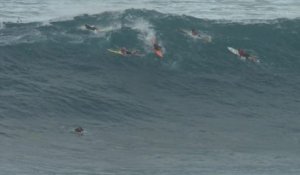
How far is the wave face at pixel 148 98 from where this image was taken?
3620 cm

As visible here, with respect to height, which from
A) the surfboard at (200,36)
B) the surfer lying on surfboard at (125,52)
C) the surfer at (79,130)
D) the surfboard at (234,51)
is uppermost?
the surfboard at (200,36)

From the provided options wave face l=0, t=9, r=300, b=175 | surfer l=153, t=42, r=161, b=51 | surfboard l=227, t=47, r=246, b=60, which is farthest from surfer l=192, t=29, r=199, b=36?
surfer l=153, t=42, r=161, b=51

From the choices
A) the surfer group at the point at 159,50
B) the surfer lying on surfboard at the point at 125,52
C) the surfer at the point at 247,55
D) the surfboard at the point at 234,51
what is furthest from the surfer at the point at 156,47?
the surfer at the point at 247,55

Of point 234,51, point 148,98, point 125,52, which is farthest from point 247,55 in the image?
point 148,98

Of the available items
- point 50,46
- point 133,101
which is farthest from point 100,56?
point 133,101

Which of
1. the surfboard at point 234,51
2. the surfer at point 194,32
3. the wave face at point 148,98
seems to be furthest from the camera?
the surfer at point 194,32

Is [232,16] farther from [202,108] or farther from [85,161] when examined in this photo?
[85,161]

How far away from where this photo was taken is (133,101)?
4409 cm

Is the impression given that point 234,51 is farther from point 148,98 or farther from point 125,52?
point 148,98

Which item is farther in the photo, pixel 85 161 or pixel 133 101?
pixel 133 101

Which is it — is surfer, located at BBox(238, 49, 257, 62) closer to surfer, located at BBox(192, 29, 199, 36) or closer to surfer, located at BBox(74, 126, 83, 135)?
surfer, located at BBox(192, 29, 199, 36)

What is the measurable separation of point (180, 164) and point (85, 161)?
324 cm

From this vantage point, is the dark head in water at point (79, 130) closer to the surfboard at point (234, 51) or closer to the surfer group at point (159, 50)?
the surfer group at point (159, 50)

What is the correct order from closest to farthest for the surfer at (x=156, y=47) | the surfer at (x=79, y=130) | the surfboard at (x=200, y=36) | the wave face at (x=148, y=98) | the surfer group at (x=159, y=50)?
1. the wave face at (x=148, y=98)
2. the surfer at (x=79, y=130)
3. the surfer at (x=156, y=47)
4. the surfer group at (x=159, y=50)
5. the surfboard at (x=200, y=36)
